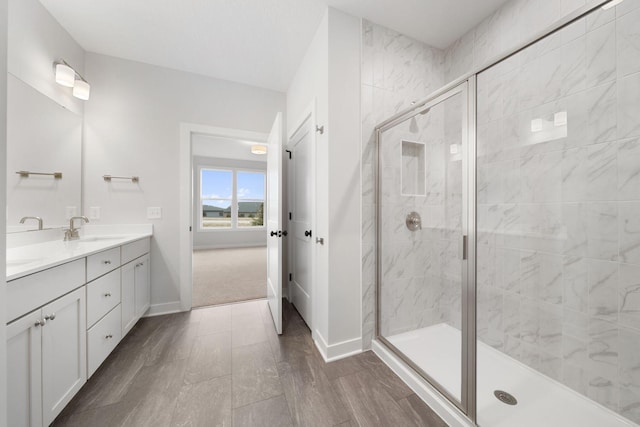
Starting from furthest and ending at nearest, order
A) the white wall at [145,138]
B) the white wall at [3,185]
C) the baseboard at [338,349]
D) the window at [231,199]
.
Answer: the window at [231,199], the white wall at [145,138], the baseboard at [338,349], the white wall at [3,185]

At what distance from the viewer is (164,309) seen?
91.2 inches

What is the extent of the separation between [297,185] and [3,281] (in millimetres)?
1999

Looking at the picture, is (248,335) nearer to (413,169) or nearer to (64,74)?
(413,169)

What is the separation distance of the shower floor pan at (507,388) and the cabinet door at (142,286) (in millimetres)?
2254

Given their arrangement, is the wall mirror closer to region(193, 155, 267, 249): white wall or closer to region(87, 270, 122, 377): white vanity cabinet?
region(87, 270, 122, 377): white vanity cabinet

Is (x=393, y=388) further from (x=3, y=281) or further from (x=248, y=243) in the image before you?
(x=248, y=243)

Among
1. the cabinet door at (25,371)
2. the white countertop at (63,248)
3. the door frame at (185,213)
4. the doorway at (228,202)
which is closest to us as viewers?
the cabinet door at (25,371)

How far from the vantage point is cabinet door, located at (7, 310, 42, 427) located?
863 millimetres

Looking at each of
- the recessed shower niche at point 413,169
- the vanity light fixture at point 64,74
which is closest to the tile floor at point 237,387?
the recessed shower niche at point 413,169

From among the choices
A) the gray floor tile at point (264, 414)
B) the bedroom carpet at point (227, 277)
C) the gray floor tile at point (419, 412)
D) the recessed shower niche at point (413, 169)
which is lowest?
the gray floor tile at point (419, 412)

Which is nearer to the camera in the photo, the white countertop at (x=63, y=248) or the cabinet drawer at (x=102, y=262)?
the white countertop at (x=63, y=248)

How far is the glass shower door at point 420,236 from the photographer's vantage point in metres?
1.72

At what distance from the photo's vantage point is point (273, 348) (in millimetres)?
1760

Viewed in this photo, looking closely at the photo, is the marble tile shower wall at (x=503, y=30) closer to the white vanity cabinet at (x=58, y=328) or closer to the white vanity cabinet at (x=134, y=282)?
the white vanity cabinet at (x=58, y=328)
